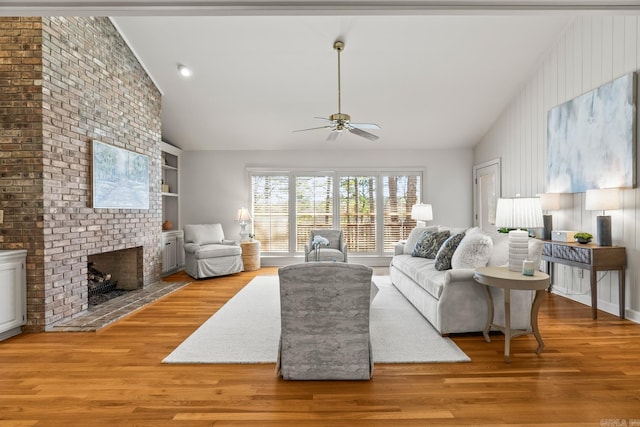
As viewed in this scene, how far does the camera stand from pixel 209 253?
6020 mm

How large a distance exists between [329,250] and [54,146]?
160 inches

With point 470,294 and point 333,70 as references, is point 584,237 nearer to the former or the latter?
point 470,294

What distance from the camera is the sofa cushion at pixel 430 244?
15.3 ft

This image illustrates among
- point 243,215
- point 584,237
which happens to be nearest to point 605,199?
point 584,237

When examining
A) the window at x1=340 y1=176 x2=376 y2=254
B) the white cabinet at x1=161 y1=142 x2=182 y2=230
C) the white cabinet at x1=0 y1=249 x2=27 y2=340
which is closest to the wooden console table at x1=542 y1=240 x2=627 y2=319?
the window at x1=340 y1=176 x2=376 y2=254

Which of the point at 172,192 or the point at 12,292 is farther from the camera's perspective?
the point at 172,192

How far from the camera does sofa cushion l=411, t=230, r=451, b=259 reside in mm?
4652

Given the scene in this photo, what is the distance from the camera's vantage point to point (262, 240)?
7.53 metres

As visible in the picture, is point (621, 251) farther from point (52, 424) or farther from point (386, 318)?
point (52, 424)

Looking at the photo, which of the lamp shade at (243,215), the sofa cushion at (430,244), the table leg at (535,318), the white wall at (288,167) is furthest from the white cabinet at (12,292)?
the table leg at (535,318)

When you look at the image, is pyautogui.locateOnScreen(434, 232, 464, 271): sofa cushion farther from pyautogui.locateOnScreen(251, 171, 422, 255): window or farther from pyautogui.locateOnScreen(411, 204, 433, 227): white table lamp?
pyautogui.locateOnScreen(251, 171, 422, 255): window

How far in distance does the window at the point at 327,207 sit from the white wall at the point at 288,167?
0.26m

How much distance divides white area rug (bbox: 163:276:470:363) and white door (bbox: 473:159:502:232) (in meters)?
3.46

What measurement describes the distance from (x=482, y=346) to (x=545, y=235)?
8.56 feet
